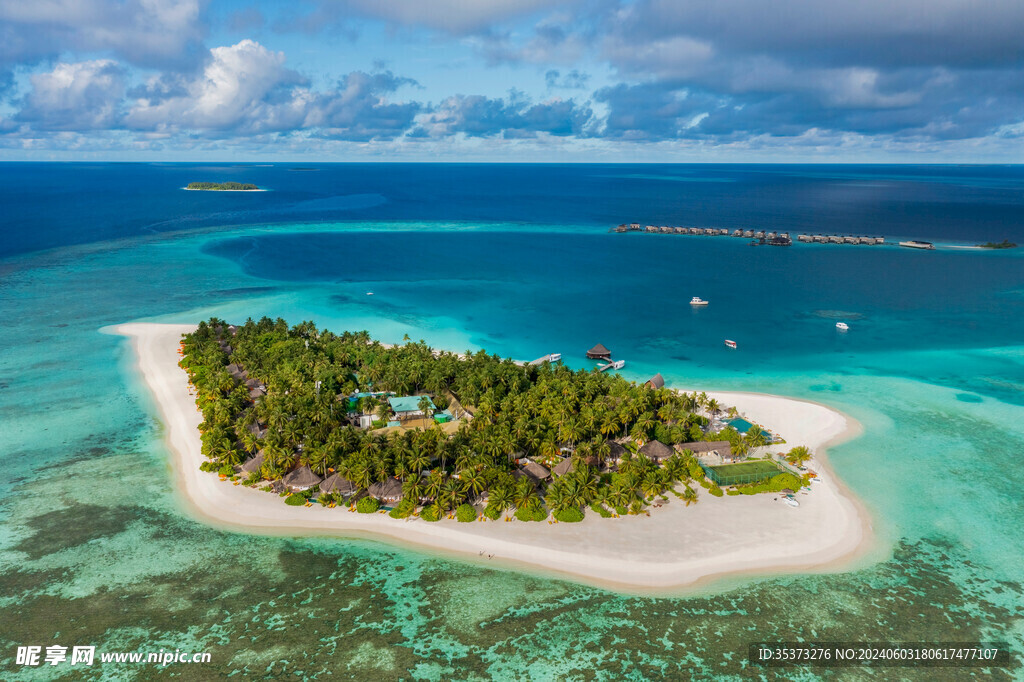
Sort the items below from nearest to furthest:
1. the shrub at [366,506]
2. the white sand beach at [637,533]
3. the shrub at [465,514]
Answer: the white sand beach at [637,533] < the shrub at [465,514] < the shrub at [366,506]

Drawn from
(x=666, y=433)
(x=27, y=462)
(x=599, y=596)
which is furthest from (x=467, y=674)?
(x=27, y=462)

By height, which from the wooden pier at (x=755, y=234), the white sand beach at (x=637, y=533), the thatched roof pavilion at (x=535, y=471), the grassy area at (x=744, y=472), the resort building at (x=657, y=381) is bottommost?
the white sand beach at (x=637, y=533)

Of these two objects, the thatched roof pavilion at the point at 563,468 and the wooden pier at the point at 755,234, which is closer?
the thatched roof pavilion at the point at 563,468

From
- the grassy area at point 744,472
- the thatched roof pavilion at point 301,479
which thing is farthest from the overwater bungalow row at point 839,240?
the thatched roof pavilion at point 301,479

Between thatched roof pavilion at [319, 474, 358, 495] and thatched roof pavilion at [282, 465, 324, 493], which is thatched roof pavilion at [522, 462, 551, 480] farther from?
thatched roof pavilion at [282, 465, 324, 493]

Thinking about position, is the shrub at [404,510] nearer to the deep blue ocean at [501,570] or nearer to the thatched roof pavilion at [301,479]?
the deep blue ocean at [501,570]

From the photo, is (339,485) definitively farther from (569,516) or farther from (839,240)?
(839,240)

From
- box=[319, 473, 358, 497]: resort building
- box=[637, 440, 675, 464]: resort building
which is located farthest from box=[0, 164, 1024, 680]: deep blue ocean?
box=[637, 440, 675, 464]: resort building
